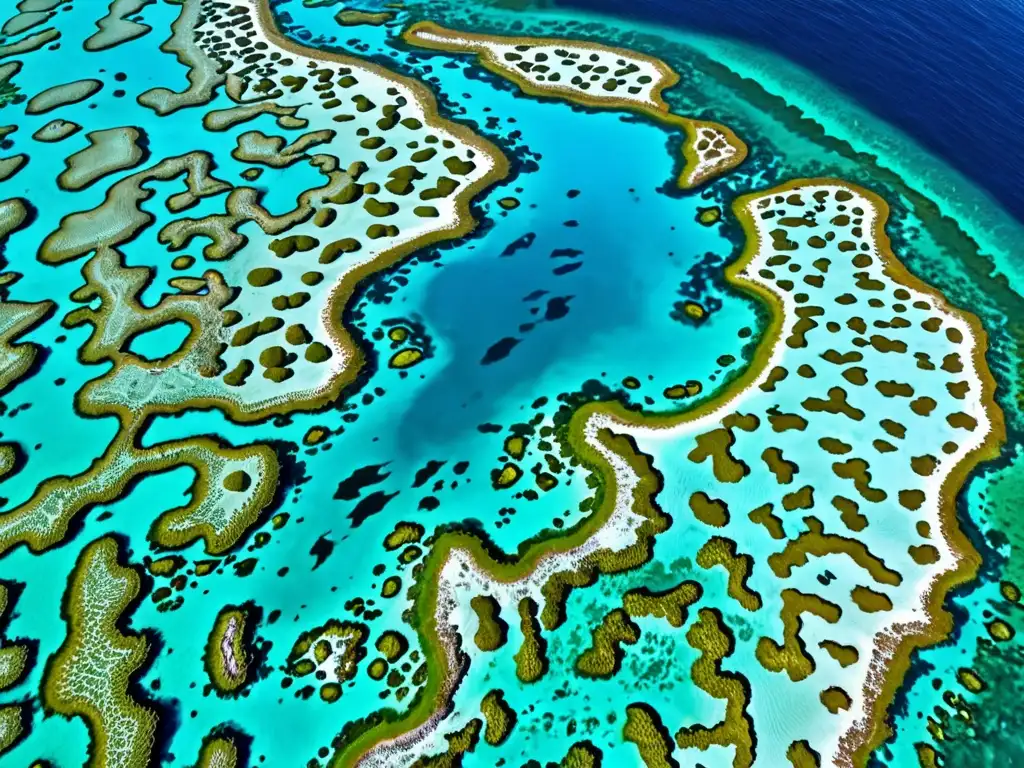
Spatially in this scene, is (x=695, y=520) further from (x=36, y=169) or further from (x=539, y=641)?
(x=36, y=169)

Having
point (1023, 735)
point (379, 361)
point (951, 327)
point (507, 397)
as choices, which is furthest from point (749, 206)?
point (1023, 735)

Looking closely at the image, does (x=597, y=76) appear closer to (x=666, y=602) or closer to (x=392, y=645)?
(x=666, y=602)

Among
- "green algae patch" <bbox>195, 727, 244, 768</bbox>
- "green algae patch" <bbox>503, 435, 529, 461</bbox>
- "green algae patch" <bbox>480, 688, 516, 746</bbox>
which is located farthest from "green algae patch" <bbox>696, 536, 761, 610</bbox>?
"green algae patch" <bbox>195, 727, 244, 768</bbox>

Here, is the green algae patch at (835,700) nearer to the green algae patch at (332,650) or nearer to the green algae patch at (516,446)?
the green algae patch at (516,446)

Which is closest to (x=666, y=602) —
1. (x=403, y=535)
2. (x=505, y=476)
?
(x=505, y=476)

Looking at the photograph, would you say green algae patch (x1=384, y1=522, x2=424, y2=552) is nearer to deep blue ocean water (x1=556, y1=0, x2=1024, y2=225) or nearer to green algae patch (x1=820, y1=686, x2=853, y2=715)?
green algae patch (x1=820, y1=686, x2=853, y2=715)

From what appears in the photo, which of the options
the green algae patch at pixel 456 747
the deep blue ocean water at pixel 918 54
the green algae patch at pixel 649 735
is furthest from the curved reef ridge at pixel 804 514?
the deep blue ocean water at pixel 918 54
